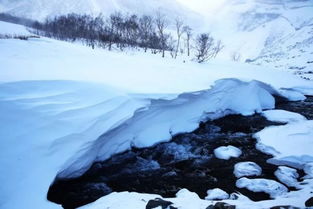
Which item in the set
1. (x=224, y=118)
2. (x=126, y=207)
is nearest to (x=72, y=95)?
(x=126, y=207)

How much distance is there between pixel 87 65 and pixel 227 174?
24.1ft

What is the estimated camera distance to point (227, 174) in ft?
21.5

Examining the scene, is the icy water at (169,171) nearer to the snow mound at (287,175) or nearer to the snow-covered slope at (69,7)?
the snow mound at (287,175)

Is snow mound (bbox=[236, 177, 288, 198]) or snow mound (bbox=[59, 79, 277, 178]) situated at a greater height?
snow mound (bbox=[59, 79, 277, 178])

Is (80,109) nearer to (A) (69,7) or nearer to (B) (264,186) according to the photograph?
(B) (264,186)

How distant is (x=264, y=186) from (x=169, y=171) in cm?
241

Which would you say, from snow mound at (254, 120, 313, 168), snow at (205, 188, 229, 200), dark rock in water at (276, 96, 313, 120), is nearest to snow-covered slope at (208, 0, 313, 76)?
dark rock in water at (276, 96, 313, 120)

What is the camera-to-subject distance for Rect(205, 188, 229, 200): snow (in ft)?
17.9

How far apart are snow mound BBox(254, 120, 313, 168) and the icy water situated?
31cm

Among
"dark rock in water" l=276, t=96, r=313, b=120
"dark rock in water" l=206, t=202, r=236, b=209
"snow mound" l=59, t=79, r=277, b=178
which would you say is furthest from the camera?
"dark rock in water" l=276, t=96, r=313, b=120

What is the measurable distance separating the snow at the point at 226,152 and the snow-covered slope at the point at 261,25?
50463mm

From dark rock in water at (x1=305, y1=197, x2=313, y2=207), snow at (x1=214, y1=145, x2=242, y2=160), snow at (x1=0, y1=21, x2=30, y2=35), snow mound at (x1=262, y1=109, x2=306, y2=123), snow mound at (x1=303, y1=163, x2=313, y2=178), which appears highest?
snow at (x1=0, y1=21, x2=30, y2=35)

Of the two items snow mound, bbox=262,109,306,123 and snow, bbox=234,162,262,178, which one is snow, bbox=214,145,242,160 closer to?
snow, bbox=234,162,262,178

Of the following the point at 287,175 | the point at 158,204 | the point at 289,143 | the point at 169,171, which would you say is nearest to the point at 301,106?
the point at 289,143
